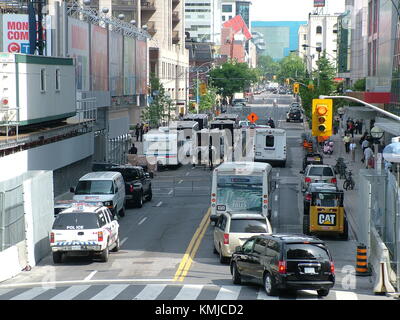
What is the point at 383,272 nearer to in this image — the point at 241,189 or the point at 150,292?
the point at 150,292

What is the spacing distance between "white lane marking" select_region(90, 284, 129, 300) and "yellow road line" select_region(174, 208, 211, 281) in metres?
2.18

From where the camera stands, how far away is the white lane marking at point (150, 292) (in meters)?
22.5

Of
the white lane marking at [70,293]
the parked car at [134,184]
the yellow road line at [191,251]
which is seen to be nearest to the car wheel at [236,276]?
the yellow road line at [191,251]

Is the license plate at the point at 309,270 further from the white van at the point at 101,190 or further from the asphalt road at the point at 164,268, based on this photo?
the white van at the point at 101,190

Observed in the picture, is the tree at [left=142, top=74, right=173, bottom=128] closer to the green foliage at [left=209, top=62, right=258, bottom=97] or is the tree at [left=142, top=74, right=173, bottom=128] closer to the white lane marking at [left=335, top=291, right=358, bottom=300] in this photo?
the green foliage at [left=209, top=62, right=258, bottom=97]

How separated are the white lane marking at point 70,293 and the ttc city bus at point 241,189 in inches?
474

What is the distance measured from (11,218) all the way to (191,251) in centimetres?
713

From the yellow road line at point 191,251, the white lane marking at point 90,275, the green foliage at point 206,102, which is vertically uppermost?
the green foliage at point 206,102

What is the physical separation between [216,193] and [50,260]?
26.4ft

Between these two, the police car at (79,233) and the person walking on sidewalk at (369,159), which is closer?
the police car at (79,233)

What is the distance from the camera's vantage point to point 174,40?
134750 millimetres
